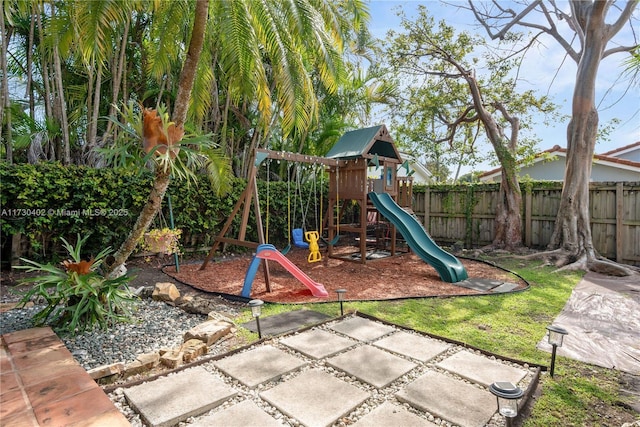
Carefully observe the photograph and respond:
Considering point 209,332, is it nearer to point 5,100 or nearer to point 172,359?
point 172,359

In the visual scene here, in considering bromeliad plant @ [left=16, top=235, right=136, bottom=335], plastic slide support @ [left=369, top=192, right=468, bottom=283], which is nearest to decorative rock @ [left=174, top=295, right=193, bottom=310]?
bromeliad plant @ [left=16, top=235, right=136, bottom=335]

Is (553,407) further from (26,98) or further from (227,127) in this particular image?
(26,98)

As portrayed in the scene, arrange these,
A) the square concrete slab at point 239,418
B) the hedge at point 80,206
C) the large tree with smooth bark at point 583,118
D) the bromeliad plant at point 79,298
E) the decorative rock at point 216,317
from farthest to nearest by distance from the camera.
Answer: the large tree with smooth bark at point 583,118
the hedge at point 80,206
the decorative rock at point 216,317
the bromeliad plant at point 79,298
the square concrete slab at point 239,418

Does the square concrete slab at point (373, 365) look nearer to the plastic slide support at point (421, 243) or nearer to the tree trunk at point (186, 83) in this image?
the tree trunk at point (186, 83)

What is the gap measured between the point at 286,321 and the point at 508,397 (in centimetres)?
239

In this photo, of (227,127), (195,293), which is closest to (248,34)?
(227,127)

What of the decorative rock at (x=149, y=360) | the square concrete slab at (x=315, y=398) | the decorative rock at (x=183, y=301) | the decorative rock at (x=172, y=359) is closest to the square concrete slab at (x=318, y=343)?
the square concrete slab at (x=315, y=398)

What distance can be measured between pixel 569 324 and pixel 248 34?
6.11 meters

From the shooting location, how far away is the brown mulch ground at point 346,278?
486cm

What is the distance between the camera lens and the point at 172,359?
254 centimetres

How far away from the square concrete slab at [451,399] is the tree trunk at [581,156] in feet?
20.6

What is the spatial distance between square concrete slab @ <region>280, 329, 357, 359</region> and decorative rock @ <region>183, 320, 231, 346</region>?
583mm

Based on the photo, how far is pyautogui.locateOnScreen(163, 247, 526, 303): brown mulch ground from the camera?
4.86m

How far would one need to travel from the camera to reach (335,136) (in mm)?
9758
